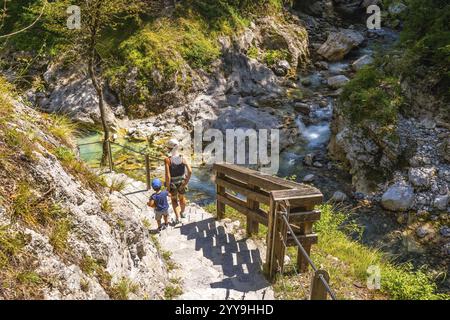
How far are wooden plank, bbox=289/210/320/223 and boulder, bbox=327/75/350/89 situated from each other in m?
14.6

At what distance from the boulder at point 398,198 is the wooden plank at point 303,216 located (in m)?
7.00

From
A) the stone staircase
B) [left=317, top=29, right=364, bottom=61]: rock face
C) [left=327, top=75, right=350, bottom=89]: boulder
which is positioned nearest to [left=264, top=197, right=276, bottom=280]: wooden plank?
the stone staircase

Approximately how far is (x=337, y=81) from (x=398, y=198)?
363 inches

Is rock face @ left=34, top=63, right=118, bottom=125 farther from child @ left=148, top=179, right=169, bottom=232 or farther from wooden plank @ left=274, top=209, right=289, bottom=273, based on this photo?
wooden plank @ left=274, top=209, right=289, bottom=273

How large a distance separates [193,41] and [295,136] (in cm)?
725

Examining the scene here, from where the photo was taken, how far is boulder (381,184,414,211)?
1204cm

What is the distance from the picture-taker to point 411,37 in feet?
53.4

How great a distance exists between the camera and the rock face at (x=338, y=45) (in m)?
22.0

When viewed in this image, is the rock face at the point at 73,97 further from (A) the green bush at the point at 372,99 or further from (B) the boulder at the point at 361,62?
(B) the boulder at the point at 361,62

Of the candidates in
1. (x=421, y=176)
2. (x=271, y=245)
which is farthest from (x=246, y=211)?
(x=421, y=176)

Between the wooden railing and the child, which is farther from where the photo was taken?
the child

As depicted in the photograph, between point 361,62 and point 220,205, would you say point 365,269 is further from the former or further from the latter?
point 361,62

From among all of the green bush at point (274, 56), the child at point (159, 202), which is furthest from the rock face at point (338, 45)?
the child at point (159, 202)
